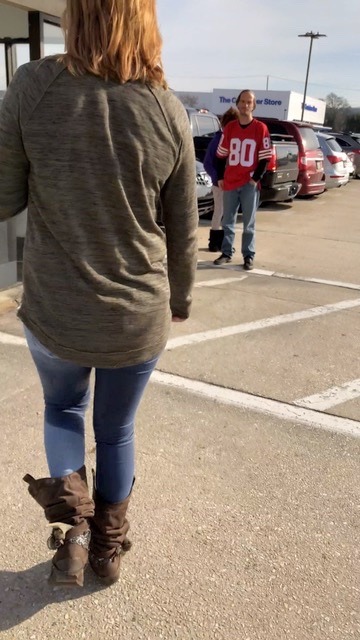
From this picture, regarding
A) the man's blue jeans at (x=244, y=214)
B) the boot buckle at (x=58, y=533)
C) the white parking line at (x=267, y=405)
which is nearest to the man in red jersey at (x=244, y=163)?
the man's blue jeans at (x=244, y=214)

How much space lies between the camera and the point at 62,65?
1523 mm

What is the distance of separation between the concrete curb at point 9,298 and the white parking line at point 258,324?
1.47 m

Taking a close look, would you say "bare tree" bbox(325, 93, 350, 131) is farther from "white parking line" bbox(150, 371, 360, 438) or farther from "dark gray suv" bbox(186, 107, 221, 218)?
"white parking line" bbox(150, 371, 360, 438)

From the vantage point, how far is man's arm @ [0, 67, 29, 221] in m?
1.53

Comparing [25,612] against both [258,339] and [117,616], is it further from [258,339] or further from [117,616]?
[258,339]

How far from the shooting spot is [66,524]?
1920 mm

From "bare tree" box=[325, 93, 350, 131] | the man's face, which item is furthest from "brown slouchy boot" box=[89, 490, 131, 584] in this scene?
"bare tree" box=[325, 93, 350, 131]

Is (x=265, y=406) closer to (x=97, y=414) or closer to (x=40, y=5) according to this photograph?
(x=97, y=414)

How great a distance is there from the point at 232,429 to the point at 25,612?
5.04 feet

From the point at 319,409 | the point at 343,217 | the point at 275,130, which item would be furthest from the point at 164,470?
the point at 275,130

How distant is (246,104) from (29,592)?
5.52m

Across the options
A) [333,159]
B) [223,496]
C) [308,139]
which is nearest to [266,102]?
[333,159]

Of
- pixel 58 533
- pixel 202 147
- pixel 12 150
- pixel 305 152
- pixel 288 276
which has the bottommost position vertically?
pixel 288 276

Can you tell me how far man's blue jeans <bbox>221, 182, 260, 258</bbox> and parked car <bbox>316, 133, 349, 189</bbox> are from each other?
9.50 metres
